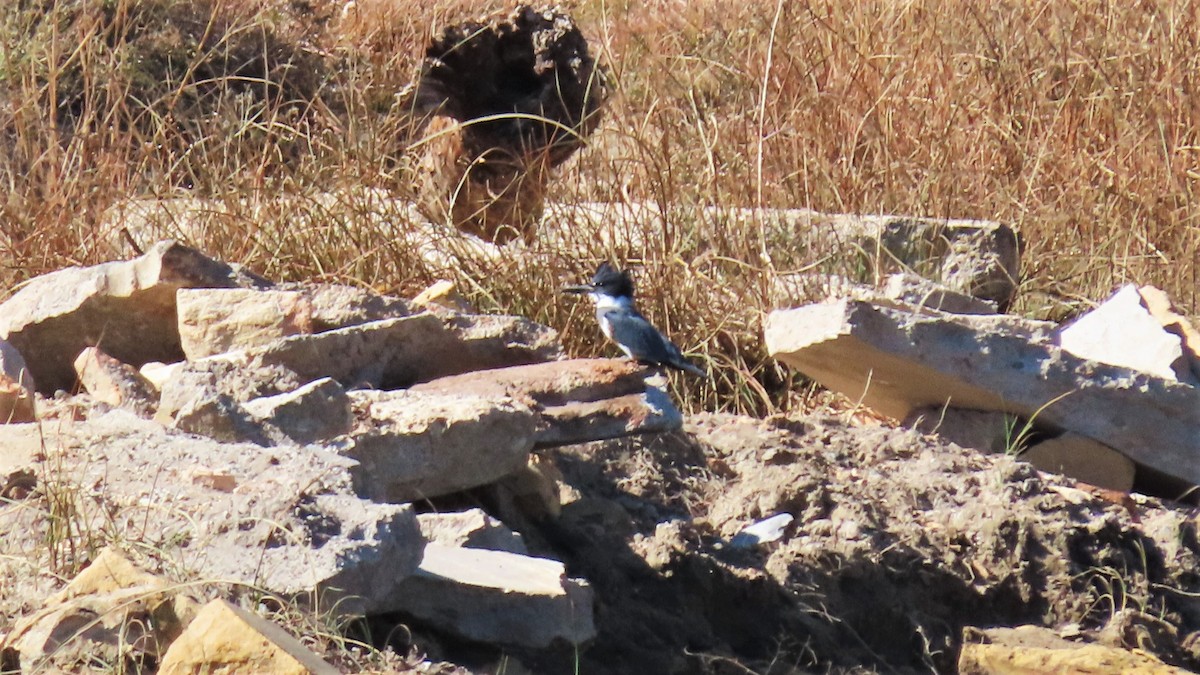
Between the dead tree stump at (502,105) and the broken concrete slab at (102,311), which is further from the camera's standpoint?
the dead tree stump at (502,105)

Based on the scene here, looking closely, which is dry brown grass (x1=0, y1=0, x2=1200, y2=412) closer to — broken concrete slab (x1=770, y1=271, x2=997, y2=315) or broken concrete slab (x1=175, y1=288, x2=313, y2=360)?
broken concrete slab (x1=770, y1=271, x2=997, y2=315)

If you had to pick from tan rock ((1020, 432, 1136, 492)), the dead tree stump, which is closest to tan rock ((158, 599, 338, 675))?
tan rock ((1020, 432, 1136, 492))

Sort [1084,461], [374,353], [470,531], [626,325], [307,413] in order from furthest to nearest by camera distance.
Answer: [1084,461] → [626,325] → [374,353] → [307,413] → [470,531]

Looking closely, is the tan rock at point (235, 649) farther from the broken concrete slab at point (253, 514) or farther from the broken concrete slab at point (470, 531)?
A: the broken concrete slab at point (470, 531)

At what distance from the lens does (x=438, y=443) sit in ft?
9.86

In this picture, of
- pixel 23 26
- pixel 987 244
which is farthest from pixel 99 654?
pixel 23 26

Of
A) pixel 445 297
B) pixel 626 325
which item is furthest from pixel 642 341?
pixel 445 297

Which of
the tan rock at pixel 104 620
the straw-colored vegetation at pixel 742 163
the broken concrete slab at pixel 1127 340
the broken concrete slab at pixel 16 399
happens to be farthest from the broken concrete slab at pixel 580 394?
the broken concrete slab at pixel 1127 340

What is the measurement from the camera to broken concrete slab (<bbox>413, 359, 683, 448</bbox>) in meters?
3.36

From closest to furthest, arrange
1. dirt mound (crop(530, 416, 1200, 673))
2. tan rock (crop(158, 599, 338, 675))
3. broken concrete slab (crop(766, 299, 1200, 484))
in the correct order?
tan rock (crop(158, 599, 338, 675)) → dirt mound (crop(530, 416, 1200, 673)) → broken concrete slab (crop(766, 299, 1200, 484))

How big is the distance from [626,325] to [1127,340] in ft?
4.75

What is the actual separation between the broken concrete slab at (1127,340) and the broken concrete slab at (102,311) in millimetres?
2321

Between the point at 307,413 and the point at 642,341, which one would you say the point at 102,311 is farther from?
the point at 642,341

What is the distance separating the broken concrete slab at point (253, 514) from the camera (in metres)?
2.34
